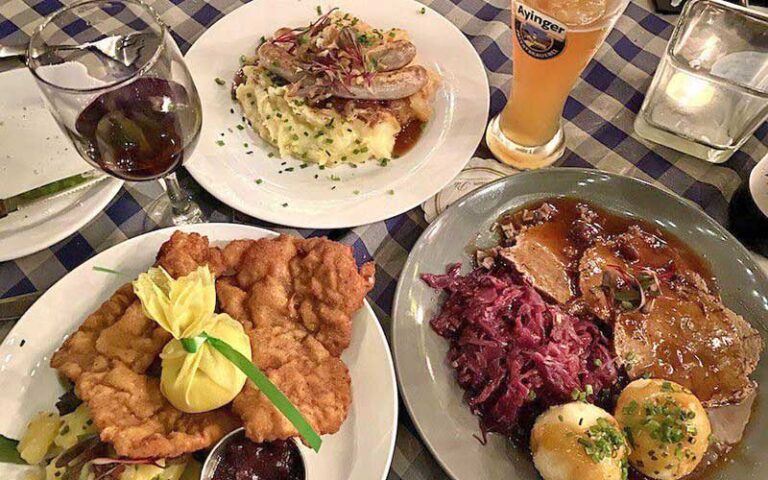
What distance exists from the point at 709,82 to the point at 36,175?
2.82m

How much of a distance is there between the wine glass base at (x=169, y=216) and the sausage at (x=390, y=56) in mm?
1019

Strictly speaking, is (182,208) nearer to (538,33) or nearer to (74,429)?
(74,429)

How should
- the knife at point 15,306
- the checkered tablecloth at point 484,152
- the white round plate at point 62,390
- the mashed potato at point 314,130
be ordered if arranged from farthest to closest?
the mashed potato at point 314,130 → the checkered tablecloth at point 484,152 → the knife at point 15,306 → the white round plate at point 62,390

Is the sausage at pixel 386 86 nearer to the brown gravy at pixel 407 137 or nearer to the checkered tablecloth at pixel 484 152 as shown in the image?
the brown gravy at pixel 407 137

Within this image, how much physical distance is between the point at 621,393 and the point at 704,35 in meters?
1.77

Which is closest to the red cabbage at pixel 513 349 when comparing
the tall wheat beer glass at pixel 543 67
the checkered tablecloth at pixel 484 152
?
the checkered tablecloth at pixel 484 152

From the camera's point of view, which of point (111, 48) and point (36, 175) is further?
point (111, 48)

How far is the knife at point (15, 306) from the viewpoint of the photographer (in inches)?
91.1

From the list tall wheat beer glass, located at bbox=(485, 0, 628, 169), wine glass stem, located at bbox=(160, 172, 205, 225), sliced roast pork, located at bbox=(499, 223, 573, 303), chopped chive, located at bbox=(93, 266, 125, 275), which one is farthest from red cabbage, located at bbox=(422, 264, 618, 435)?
chopped chive, located at bbox=(93, 266, 125, 275)

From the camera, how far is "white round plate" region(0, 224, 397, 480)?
80.8 inches

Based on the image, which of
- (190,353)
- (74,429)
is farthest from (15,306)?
(190,353)

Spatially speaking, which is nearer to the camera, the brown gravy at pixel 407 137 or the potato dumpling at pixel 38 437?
the potato dumpling at pixel 38 437

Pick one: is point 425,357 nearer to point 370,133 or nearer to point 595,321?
point 595,321

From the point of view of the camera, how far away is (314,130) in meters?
2.87
